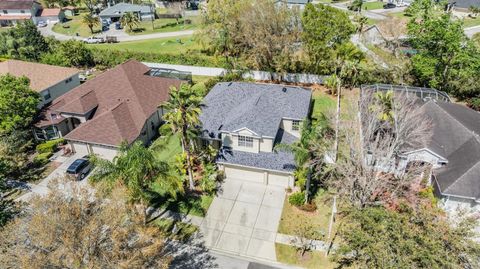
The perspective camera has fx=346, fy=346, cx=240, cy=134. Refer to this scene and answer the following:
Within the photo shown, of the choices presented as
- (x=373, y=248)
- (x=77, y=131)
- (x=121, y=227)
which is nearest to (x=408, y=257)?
(x=373, y=248)

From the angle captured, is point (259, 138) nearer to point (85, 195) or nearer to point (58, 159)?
point (85, 195)

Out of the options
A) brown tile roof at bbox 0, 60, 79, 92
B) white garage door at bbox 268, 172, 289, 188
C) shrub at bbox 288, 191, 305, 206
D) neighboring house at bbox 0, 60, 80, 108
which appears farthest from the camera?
brown tile roof at bbox 0, 60, 79, 92

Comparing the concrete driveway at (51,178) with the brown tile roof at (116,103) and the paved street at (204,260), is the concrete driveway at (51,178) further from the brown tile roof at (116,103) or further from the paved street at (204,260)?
the paved street at (204,260)

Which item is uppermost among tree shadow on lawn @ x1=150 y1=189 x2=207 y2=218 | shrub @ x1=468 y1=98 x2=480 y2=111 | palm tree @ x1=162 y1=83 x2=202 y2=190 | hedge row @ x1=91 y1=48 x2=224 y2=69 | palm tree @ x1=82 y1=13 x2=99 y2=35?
palm tree @ x1=82 y1=13 x2=99 y2=35

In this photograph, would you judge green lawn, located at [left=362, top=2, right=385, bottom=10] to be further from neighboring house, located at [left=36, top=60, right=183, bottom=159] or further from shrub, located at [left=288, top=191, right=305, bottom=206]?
shrub, located at [left=288, top=191, right=305, bottom=206]

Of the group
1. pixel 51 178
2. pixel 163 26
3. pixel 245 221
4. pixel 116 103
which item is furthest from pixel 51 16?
pixel 245 221

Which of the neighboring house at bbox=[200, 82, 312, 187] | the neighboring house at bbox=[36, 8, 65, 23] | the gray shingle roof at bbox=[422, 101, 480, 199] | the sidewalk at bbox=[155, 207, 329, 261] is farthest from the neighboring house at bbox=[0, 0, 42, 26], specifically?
the gray shingle roof at bbox=[422, 101, 480, 199]
